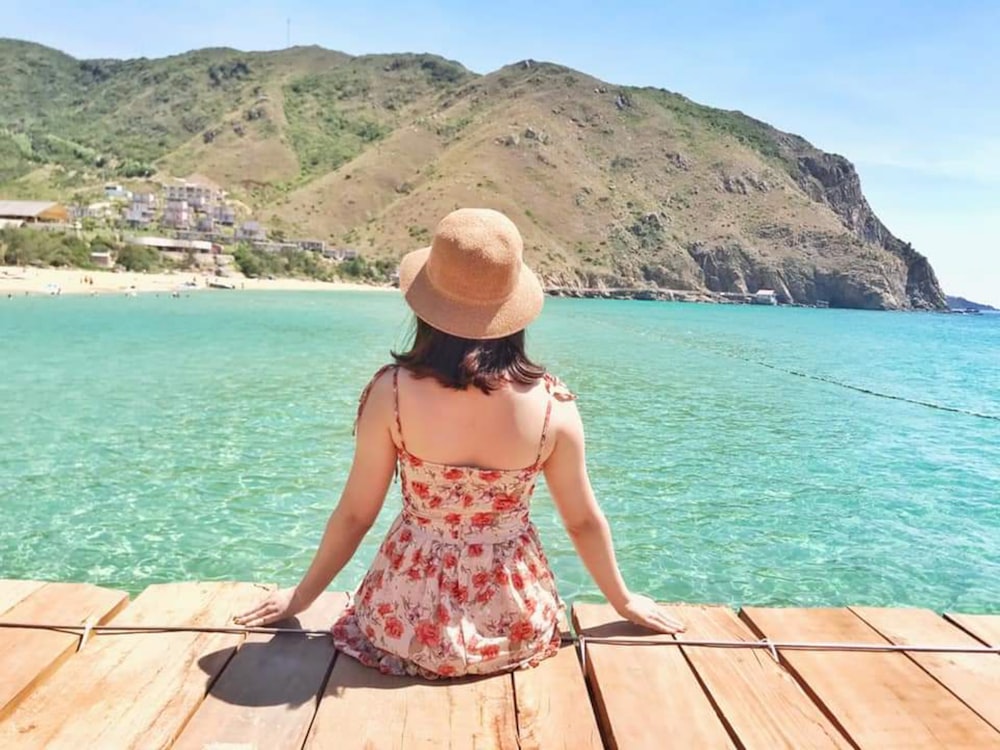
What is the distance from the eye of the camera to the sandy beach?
156ft

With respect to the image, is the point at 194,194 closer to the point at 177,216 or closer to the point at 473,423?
the point at 177,216

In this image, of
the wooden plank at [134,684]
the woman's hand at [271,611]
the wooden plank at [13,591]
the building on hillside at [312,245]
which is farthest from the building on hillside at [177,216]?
the woman's hand at [271,611]

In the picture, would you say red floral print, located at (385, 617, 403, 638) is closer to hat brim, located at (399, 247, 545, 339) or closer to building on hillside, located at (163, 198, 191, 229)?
hat brim, located at (399, 247, 545, 339)

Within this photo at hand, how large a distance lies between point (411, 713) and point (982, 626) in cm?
217

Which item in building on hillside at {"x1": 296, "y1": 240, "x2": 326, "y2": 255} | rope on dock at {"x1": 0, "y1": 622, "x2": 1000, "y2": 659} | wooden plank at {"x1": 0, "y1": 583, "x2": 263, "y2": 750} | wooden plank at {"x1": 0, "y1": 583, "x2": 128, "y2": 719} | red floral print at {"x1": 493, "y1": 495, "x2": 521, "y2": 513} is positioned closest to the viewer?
wooden plank at {"x1": 0, "y1": 583, "x2": 263, "y2": 750}

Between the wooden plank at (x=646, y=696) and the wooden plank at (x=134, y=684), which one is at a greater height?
the wooden plank at (x=646, y=696)

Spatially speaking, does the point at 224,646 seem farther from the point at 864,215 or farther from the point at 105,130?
the point at 105,130

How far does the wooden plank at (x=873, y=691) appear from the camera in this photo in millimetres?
2123

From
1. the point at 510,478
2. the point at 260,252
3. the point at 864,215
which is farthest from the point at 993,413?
the point at 864,215

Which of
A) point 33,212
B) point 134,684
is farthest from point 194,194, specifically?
point 134,684

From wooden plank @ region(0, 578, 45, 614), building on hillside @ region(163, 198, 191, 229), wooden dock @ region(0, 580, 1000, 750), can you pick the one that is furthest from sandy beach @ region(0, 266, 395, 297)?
wooden dock @ region(0, 580, 1000, 750)

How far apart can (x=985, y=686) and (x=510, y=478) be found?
164cm

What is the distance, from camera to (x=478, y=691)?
2.23m

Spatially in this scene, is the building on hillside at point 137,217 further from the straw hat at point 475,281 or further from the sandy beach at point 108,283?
the straw hat at point 475,281
